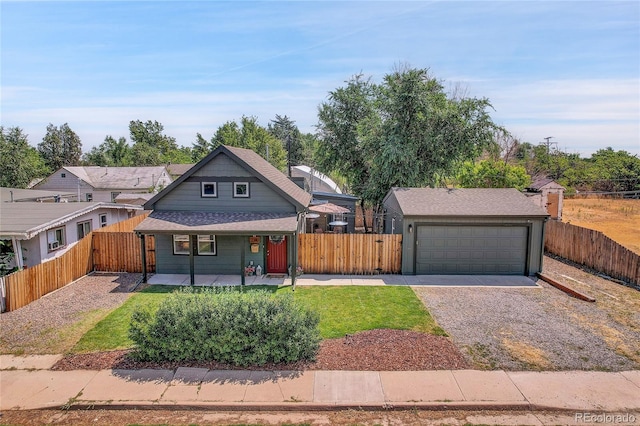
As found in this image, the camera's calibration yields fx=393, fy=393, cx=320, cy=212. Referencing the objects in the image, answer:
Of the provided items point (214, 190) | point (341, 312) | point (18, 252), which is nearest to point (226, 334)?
point (341, 312)

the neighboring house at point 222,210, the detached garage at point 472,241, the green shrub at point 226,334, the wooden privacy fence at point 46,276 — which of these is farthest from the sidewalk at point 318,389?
the detached garage at point 472,241

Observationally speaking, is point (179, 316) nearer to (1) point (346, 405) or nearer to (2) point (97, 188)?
(1) point (346, 405)

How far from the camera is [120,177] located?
44156 mm

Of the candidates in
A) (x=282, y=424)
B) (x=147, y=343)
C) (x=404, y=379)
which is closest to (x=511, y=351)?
(x=404, y=379)

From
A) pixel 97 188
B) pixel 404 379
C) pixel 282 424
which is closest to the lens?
pixel 282 424

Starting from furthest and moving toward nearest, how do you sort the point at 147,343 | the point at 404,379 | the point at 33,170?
the point at 33,170 < the point at 147,343 < the point at 404,379

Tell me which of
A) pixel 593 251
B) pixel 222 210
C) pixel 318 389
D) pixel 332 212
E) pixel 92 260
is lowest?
pixel 318 389

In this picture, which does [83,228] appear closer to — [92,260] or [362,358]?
[92,260]

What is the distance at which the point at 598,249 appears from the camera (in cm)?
1647

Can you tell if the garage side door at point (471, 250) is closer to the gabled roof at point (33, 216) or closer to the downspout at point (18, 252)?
the gabled roof at point (33, 216)

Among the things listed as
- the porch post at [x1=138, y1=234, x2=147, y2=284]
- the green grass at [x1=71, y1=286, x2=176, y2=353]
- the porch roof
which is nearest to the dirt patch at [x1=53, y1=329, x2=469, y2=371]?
the green grass at [x1=71, y1=286, x2=176, y2=353]

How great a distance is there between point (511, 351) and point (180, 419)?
24.6ft

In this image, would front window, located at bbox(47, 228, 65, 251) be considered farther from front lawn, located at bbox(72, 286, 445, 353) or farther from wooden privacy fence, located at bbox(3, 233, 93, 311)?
front lawn, located at bbox(72, 286, 445, 353)

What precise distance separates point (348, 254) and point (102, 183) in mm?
37048
